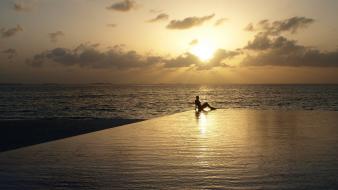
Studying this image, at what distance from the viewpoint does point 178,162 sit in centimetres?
957

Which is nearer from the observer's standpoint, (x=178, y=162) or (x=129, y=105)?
(x=178, y=162)

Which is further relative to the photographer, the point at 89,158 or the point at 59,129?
the point at 59,129

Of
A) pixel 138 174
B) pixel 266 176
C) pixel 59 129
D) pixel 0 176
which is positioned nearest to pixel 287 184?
pixel 266 176

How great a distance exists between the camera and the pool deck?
752 cm

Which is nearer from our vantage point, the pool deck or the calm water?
the pool deck

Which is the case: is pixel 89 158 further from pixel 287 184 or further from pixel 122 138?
pixel 287 184

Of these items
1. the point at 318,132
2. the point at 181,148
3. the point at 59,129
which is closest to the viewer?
the point at 181,148

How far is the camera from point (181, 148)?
11805mm

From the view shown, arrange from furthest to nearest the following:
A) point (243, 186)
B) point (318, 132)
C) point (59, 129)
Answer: point (59, 129)
point (318, 132)
point (243, 186)

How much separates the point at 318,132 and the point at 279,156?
585 cm

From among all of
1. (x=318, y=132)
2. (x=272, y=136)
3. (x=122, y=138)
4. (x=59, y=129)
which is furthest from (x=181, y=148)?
(x=59, y=129)

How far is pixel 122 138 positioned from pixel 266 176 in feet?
24.0

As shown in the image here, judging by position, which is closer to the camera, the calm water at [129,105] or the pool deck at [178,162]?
the pool deck at [178,162]

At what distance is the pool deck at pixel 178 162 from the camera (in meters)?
7.52
